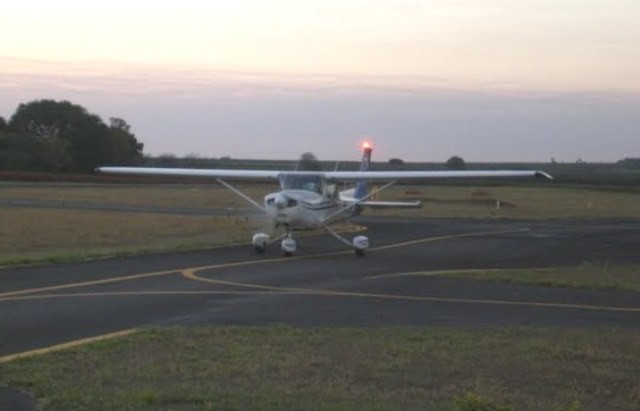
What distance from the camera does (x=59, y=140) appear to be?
10662cm

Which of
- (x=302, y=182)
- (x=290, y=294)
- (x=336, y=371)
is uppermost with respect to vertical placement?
(x=302, y=182)

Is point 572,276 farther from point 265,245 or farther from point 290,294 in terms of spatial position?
point 265,245

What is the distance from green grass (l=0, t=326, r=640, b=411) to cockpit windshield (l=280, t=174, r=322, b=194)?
16.1 metres

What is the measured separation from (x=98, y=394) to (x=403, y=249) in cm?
2197

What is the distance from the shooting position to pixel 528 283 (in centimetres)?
1941

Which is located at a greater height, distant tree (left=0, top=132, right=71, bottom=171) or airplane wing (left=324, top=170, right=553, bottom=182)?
distant tree (left=0, top=132, right=71, bottom=171)

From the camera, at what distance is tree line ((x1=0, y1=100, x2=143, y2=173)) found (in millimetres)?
103062

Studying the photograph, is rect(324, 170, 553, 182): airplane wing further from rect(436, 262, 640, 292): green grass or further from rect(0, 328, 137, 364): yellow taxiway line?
rect(0, 328, 137, 364): yellow taxiway line

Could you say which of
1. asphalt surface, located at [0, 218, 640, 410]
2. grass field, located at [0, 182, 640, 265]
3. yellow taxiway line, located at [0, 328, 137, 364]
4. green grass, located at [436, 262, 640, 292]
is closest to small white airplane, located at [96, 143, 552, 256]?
asphalt surface, located at [0, 218, 640, 410]

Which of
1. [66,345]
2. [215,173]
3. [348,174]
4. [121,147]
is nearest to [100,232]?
[215,173]

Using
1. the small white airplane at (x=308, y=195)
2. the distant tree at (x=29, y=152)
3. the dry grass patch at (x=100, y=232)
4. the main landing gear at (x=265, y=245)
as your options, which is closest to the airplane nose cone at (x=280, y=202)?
the small white airplane at (x=308, y=195)

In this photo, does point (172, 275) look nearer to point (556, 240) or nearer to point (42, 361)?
point (42, 361)

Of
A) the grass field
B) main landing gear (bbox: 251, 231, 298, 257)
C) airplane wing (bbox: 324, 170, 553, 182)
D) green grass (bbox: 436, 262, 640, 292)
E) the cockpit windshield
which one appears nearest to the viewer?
green grass (bbox: 436, 262, 640, 292)

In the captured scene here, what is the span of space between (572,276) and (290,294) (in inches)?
287
